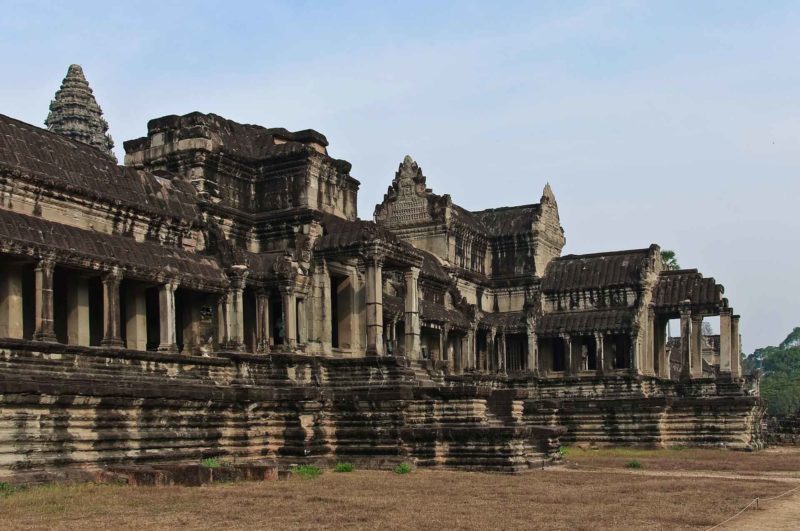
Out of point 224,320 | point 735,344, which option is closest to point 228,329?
point 224,320

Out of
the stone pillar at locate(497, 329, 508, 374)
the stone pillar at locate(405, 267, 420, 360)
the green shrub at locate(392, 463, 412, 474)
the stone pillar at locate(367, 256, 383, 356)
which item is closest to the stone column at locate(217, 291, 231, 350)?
the stone pillar at locate(367, 256, 383, 356)

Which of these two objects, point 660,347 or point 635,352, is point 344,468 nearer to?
point 635,352

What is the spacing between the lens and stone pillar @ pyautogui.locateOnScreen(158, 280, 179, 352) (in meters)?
28.0

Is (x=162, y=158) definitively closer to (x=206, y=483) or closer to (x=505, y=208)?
(x=206, y=483)

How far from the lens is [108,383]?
77.2 ft

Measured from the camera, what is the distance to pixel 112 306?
26.2 m

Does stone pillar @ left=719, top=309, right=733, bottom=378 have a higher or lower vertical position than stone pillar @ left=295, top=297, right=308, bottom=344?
lower

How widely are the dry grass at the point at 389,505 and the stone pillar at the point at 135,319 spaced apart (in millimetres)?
7107

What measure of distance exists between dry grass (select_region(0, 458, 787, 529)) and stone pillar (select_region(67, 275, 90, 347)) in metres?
6.94

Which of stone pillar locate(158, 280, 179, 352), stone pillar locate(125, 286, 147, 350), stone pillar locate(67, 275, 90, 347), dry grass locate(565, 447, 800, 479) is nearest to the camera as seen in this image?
stone pillar locate(67, 275, 90, 347)

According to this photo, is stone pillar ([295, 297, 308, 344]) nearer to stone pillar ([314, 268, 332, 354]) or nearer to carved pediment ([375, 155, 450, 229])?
stone pillar ([314, 268, 332, 354])

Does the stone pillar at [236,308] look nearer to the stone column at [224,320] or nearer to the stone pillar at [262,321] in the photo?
the stone column at [224,320]

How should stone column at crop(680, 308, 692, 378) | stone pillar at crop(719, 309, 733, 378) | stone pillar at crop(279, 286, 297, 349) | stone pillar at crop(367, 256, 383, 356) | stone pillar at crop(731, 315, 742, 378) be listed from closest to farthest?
stone pillar at crop(279, 286, 297, 349), stone pillar at crop(367, 256, 383, 356), stone column at crop(680, 308, 692, 378), stone pillar at crop(719, 309, 733, 378), stone pillar at crop(731, 315, 742, 378)

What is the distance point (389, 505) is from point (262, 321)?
13259mm
